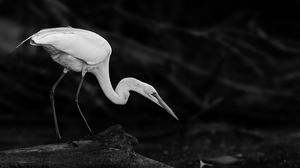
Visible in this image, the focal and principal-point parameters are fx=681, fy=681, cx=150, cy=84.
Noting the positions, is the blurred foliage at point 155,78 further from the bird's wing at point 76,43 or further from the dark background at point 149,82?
the bird's wing at point 76,43

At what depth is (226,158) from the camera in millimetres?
5922

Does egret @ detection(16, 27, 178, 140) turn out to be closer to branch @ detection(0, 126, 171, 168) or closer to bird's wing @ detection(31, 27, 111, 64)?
bird's wing @ detection(31, 27, 111, 64)

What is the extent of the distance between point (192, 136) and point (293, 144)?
3.87ft

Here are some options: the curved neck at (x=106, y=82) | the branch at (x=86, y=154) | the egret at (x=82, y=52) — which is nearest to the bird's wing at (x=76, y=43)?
the egret at (x=82, y=52)

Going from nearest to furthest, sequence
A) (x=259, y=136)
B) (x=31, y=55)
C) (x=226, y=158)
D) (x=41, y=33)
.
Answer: (x=41, y=33)
(x=226, y=158)
(x=259, y=136)
(x=31, y=55)

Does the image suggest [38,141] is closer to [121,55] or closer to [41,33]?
[121,55]

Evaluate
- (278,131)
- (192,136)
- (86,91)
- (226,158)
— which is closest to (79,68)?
(226,158)

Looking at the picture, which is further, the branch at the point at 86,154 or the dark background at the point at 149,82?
the dark background at the point at 149,82

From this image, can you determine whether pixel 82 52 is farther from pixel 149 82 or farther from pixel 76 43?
pixel 149 82

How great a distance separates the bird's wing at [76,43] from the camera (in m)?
4.56

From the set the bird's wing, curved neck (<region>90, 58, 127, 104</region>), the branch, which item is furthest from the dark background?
the branch

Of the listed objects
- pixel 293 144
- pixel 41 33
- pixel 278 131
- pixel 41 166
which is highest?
pixel 278 131

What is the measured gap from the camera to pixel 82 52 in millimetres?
4828

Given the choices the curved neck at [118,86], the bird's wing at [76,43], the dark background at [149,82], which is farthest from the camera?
the dark background at [149,82]
